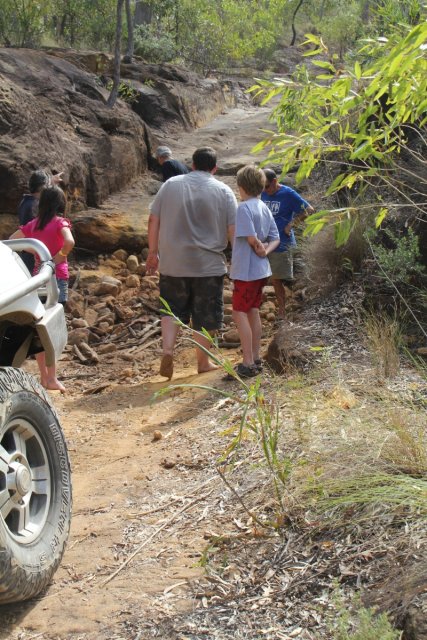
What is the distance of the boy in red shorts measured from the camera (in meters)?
6.77

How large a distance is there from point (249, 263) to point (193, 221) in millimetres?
613

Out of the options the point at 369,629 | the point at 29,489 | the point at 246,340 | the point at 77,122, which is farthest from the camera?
the point at 77,122

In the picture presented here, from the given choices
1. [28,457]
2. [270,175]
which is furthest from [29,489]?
[270,175]

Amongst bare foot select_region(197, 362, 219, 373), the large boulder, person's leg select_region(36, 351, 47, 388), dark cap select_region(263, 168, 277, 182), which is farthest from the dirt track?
the large boulder

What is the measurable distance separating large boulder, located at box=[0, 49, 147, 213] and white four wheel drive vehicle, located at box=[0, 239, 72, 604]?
7350mm

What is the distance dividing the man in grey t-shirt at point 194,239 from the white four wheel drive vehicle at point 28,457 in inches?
111

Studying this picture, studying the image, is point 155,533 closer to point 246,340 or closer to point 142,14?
point 246,340

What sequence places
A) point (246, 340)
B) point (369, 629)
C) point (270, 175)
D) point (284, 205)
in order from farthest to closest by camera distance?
point (284, 205)
point (270, 175)
point (246, 340)
point (369, 629)

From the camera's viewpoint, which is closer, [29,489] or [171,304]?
[29,489]

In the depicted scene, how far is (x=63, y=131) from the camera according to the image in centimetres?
1278

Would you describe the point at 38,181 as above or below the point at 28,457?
above

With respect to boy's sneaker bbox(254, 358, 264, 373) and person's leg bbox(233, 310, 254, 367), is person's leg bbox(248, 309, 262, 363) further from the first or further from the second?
person's leg bbox(233, 310, 254, 367)

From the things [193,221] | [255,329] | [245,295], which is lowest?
[255,329]

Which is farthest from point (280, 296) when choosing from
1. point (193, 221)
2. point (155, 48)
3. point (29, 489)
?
point (155, 48)
